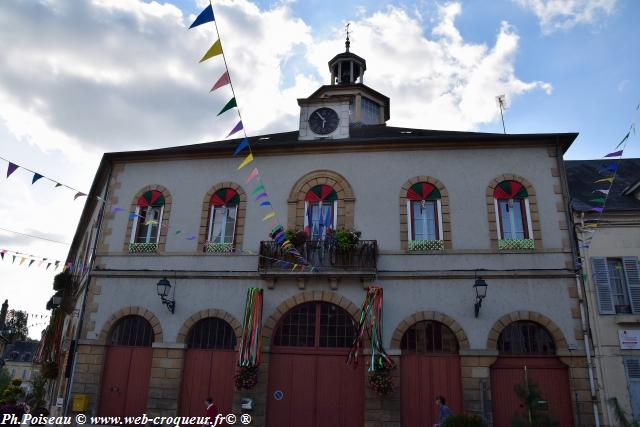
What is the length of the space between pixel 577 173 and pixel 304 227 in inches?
350

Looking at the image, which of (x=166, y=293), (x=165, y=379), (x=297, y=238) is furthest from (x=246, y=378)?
(x=297, y=238)

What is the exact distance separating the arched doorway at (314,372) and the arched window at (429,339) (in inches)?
49.5

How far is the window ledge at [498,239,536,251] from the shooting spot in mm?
12133

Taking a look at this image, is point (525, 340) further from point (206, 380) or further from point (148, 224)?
point (148, 224)

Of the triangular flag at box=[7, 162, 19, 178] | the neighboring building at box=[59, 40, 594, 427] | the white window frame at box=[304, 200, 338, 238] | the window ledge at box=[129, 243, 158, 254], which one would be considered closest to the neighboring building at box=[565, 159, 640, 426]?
the neighboring building at box=[59, 40, 594, 427]

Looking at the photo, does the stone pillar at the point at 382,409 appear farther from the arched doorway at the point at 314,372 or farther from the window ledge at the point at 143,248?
the window ledge at the point at 143,248

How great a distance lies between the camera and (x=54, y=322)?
19.2 m

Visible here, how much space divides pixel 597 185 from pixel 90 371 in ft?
48.4

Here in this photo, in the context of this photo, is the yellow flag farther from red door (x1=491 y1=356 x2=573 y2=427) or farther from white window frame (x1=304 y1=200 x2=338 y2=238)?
red door (x1=491 y1=356 x2=573 y2=427)

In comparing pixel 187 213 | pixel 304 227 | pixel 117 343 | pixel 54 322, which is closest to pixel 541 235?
pixel 304 227

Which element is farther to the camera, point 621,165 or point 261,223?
point 621,165

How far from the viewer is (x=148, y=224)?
13.9 m

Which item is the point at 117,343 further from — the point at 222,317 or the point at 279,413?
the point at 279,413

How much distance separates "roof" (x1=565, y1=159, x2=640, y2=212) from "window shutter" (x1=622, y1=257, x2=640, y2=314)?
134 centimetres
